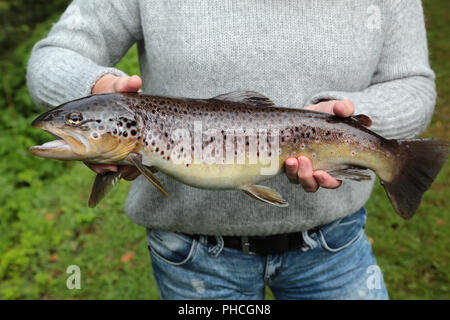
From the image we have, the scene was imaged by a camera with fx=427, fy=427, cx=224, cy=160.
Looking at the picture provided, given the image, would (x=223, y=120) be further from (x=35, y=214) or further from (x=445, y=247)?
(x=35, y=214)

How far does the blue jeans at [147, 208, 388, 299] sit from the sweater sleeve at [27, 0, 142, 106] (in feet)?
2.95

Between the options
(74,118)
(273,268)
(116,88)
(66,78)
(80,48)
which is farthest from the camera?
(273,268)

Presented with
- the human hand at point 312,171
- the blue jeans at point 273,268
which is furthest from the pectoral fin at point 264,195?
the blue jeans at point 273,268

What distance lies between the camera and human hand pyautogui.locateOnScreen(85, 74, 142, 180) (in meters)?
1.77

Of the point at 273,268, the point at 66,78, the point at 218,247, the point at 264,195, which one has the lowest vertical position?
the point at 273,268

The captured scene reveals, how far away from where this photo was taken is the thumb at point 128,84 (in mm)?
1757

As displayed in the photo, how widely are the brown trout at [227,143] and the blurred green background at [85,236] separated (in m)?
2.72

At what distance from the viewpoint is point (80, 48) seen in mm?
2141

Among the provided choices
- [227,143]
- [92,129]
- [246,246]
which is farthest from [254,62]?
[246,246]

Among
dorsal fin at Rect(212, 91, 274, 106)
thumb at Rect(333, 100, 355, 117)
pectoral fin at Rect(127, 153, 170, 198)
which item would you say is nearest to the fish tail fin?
thumb at Rect(333, 100, 355, 117)

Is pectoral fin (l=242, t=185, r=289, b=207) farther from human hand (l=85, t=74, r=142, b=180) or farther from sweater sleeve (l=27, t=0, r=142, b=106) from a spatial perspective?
sweater sleeve (l=27, t=0, r=142, b=106)

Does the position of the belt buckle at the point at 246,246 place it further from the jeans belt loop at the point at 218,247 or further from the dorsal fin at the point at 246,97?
the dorsal fin at the point at 246,97

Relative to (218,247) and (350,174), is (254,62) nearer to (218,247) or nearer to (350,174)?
(350,174)

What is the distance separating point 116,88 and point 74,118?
0.24 metres
